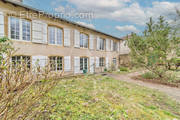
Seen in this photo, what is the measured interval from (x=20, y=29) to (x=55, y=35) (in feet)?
8.60

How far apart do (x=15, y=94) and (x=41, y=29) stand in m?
7.36

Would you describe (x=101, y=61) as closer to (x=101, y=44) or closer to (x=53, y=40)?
(x=101, y=44)

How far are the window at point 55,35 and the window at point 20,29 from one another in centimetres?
165

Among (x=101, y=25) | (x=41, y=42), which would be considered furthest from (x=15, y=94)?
(x=101, y=25)

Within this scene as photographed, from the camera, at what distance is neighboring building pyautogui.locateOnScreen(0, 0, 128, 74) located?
247 inches

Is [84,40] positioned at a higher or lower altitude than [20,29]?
higher

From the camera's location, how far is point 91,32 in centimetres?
1173

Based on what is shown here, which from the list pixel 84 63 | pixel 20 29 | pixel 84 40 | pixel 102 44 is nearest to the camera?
pixel 20 29

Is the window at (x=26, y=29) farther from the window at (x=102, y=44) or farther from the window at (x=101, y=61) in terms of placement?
the window at (x=101, y=61)

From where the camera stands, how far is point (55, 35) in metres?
8.49

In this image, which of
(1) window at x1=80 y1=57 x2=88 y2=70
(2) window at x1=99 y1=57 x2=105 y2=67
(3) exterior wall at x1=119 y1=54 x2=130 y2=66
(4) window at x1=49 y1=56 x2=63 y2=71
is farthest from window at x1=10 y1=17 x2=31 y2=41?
(3) exterior wall at x1=119 y1=54 x2=130 y2=66

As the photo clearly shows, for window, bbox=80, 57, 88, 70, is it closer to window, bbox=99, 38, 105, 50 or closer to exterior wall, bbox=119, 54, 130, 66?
window, bbox=99, 38, 105, 50

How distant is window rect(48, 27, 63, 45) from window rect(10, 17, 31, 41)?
1651mm

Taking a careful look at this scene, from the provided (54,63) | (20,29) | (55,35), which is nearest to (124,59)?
(55,35)
